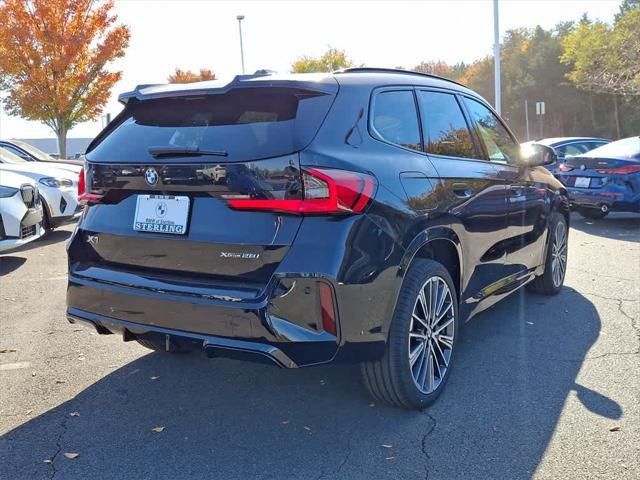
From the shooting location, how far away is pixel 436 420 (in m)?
3.28

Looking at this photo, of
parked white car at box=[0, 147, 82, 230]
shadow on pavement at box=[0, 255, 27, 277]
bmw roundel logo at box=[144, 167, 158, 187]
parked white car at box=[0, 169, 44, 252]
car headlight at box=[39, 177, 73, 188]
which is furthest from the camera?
car headlight at box=[39, 177, 73, 188]

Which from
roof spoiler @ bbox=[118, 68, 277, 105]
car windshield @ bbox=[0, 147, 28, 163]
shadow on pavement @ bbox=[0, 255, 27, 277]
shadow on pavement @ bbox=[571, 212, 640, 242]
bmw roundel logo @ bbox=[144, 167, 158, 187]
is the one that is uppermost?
car windshield @ bbox=[0, 147, 28, 163]

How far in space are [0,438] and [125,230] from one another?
1.22 metres

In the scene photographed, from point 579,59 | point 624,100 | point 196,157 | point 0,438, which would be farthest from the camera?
point 624,100

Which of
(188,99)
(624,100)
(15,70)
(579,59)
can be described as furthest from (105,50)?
(624,100)

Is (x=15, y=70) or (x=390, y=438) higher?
(x=15, y=70)

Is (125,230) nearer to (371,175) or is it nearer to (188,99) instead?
(188,99)

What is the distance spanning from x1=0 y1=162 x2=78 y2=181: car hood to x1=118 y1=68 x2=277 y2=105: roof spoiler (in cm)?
670

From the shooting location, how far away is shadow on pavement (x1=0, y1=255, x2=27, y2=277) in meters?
7.32

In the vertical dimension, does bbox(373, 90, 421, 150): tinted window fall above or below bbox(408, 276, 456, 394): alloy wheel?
above

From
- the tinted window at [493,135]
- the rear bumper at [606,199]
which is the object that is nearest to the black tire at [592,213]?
the rear bumper at [606,199]

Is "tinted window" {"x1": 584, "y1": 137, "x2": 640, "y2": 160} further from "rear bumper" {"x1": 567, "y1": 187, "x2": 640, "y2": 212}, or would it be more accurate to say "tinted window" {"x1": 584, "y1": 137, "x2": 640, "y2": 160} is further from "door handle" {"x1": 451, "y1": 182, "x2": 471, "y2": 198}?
"door handle" {"x1": 451, "y1": 182, "x2": 471, "y2": 198}

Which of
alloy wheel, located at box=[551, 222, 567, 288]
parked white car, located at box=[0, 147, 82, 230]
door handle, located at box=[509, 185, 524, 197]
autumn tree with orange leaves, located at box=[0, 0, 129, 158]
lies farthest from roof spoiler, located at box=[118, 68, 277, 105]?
autumn tree with orange leaves, located at box=[0, 0, 129, 158]

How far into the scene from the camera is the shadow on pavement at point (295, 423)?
284cm
